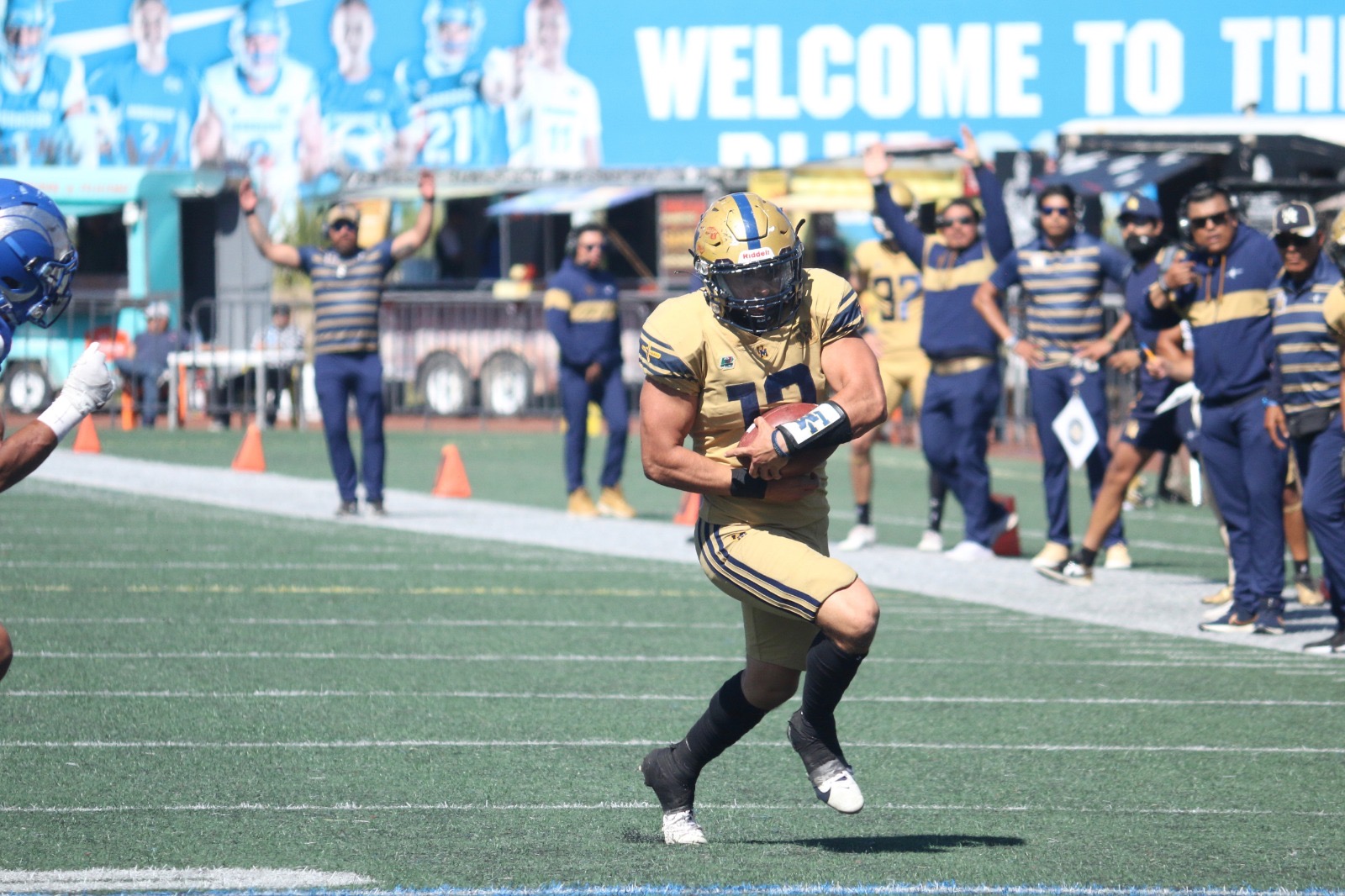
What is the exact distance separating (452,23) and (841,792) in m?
28.7

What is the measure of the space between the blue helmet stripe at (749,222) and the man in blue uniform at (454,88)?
27.4 m

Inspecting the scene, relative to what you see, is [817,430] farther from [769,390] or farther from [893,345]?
[893,345]

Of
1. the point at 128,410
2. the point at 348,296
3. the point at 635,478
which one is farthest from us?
the point at 128,410

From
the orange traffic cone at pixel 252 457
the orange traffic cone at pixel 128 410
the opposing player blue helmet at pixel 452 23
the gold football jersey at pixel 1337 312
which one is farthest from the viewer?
the opposing player blue helmet at pixel 452 23

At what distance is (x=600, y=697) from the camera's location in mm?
7984

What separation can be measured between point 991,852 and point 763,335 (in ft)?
5.17

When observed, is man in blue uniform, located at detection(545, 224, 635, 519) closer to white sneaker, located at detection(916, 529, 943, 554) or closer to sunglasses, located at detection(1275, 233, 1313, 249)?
white sneaker, located at detection(916, 529, 943, 554)

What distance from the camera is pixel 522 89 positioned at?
3225cm

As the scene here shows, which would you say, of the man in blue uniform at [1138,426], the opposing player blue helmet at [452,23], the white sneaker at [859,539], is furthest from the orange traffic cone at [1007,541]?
the opposing player blue helmet at [452,23]

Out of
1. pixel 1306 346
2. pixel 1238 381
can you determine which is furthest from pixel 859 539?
pixel 1306 346

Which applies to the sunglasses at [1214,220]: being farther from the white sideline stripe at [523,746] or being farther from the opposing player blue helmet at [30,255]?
the opposing player blue helmet at [30,255]

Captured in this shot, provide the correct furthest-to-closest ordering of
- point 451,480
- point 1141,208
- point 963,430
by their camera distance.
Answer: point 451,480
point 963,430
point 1141,208

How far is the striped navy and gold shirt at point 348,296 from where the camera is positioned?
46.4ft

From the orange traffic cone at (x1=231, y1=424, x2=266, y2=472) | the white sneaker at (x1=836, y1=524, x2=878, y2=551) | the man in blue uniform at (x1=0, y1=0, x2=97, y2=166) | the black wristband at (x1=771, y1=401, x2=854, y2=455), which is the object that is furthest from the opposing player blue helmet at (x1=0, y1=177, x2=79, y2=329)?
the man in blue uniform at (x1=0, y1=0, x2=97, y2=166)
